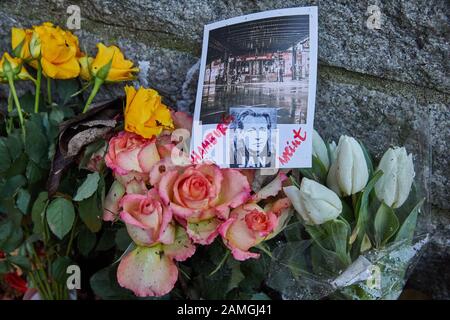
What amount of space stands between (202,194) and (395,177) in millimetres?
278

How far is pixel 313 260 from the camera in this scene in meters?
0.84

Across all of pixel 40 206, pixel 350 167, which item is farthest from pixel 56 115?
pixel 350 167

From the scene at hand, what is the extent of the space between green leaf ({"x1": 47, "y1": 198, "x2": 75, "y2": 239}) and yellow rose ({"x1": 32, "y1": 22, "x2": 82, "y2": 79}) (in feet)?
0.72

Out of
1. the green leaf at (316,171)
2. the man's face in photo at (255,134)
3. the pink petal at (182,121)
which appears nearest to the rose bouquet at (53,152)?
the pink petal at (182,121)

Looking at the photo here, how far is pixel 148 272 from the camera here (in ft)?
2.66

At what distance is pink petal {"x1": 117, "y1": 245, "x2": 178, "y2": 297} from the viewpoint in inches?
32.0

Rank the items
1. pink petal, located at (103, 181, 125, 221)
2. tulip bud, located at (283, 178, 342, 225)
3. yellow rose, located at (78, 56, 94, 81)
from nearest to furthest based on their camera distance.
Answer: tulip bud, located at (283, 178, 342, 225), pink petal, located at (103, 181, 125, 221), yellow rose, located at (78, 56, 94, 81)

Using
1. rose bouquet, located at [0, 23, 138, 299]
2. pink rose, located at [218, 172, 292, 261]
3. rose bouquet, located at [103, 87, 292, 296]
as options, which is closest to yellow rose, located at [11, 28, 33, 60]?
rose bouquet, located at [0, 23, 138, 299]

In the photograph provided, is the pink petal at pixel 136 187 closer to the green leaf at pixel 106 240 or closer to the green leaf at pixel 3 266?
the green leaf at pixel 106 240

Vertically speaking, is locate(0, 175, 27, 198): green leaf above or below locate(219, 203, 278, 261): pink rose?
above

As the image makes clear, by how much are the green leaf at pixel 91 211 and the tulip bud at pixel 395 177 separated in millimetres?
427

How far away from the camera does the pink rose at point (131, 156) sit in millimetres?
830

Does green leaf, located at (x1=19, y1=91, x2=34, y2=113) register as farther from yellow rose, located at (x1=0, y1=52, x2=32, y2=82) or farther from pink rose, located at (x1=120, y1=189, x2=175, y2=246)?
pink rose, located at (x1=120, y1=189, x2=175, y2=246)
